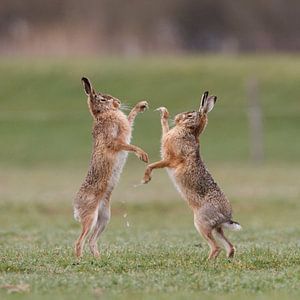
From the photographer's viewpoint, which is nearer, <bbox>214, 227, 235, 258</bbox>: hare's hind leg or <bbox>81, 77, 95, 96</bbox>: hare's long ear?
<bbox>214, 227, 235, 258</bbox>: hare's hind leg

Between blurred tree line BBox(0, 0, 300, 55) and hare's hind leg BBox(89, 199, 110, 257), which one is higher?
blurred tree line BBox(0, 0, 300, 55)

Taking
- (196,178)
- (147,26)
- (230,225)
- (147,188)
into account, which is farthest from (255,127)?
(230,225)

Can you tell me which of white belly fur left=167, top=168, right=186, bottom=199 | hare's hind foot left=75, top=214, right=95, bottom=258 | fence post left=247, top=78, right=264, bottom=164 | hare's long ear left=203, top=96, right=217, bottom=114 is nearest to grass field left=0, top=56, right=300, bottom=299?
hare's hind foot left=75, top=214, right=95, bottom=258

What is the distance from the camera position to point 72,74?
3900 cm

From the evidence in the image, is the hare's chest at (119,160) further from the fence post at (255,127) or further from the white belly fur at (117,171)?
the fence post at (255,127)

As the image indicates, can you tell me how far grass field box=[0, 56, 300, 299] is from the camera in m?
9.05

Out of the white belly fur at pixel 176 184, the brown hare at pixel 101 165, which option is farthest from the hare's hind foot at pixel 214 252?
the brown hare at pixel 101 165

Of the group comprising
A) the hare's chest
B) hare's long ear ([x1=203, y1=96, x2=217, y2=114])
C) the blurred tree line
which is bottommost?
the hare's chest

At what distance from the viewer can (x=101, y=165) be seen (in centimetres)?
1084

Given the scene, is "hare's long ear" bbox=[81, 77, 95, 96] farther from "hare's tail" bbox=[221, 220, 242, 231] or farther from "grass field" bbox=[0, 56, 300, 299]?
"hare's tail" bbox=[221, 220, 242, 231]

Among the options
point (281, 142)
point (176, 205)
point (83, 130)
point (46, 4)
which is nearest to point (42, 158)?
point (83, 130)

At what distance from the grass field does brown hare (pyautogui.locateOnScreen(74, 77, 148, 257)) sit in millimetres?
366

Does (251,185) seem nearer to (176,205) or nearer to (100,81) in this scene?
(176,205)

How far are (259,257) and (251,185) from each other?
13236mm
